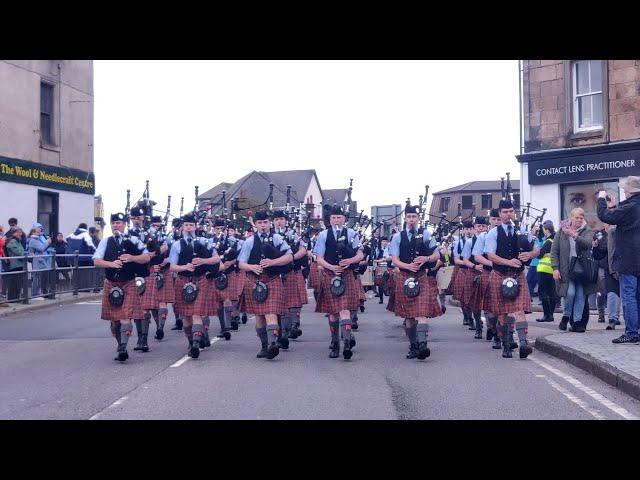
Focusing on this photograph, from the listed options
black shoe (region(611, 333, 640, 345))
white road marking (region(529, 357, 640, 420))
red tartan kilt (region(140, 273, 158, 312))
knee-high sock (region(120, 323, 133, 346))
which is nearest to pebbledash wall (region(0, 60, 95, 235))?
red tartan kilt (region(140, 273, 158, 312))

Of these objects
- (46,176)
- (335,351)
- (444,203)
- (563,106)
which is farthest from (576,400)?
(444,203)

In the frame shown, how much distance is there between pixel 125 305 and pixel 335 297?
253 cm

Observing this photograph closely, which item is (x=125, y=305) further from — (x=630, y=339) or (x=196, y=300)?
(x=630, y=339)

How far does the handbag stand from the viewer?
476 inches

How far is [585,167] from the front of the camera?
2245cm

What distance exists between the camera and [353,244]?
10.4 metres

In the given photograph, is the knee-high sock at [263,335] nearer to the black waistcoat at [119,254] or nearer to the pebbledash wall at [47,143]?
the black waistcoat at [119,254]

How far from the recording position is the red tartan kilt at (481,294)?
10.7 meters

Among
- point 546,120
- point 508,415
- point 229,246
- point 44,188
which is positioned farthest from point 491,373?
point 44,188

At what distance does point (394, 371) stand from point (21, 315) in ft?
34.6

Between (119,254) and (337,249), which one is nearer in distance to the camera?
(119,254)

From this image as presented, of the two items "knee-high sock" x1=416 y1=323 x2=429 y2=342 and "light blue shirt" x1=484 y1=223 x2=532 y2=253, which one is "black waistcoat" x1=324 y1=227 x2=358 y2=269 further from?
"light blue shirt" x1=484 y1=223 x2=532 y2=253

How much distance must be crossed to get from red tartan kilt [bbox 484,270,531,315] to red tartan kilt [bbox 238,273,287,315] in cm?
253

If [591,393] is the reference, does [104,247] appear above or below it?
above
